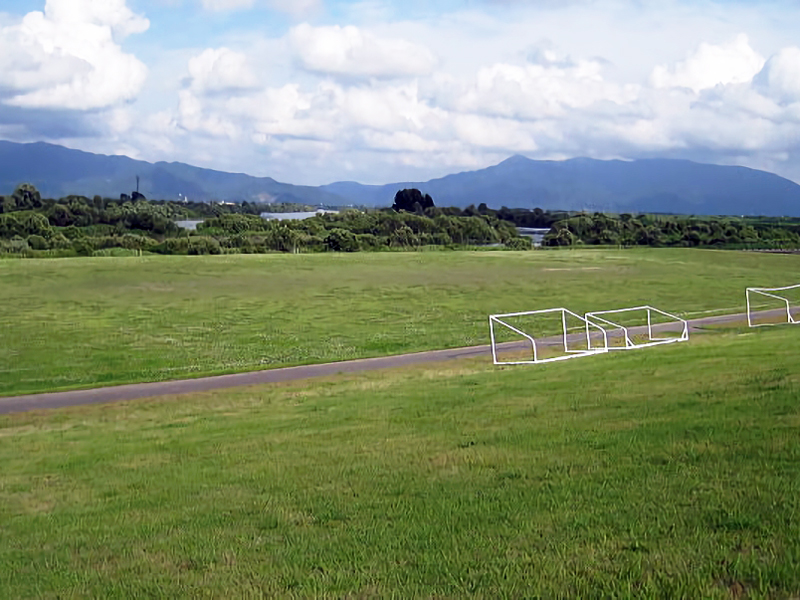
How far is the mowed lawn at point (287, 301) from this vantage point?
28.2 metres

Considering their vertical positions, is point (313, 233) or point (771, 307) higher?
point (313, 233)

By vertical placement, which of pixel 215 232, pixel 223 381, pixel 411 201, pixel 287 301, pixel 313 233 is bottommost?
pixel 223 381

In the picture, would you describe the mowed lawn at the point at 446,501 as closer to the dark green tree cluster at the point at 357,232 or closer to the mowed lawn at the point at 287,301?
the mowed lawn at the point at 287,301

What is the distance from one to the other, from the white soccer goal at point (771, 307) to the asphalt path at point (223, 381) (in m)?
8.93

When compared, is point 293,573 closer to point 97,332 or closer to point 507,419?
point 507,419

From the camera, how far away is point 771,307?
39625 mm

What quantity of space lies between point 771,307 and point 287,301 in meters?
22.3

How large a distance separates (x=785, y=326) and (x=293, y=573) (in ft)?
90.0

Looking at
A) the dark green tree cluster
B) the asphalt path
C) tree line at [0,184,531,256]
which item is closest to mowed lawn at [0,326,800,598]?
the asphalt path

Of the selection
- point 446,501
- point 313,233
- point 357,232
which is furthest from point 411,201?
point 446,501

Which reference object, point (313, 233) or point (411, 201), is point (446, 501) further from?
point (411, 201)

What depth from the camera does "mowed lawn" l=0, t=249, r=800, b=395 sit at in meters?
28.2

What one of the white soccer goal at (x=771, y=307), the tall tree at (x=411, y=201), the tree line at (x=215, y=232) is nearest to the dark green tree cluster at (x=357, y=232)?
the tree line at (x=215, y=232)

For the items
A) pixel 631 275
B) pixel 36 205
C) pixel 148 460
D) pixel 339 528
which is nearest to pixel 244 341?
pixel 148 460
